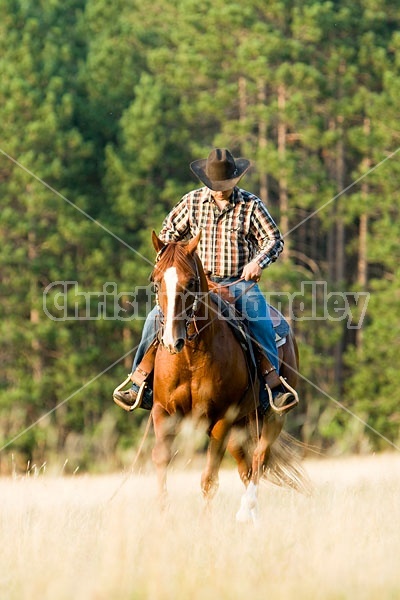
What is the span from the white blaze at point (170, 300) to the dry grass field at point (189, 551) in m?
0.98

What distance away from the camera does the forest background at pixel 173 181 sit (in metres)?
27.6

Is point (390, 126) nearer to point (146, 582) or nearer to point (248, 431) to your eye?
point (248, 431)

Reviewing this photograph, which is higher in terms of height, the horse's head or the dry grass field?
the horse's head

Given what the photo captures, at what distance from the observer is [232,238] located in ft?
29.3

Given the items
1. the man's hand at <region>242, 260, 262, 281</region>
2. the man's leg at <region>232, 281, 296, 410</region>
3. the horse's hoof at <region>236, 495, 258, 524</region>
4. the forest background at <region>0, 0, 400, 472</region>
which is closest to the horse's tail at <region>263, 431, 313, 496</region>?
the man's leg at <region>232, 281, 296, 410</region>

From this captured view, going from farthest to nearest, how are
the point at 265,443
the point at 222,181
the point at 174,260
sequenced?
the point at 265,443
the point at 222,181
the point at 174,260

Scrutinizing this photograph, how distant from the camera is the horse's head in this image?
24.4 ft

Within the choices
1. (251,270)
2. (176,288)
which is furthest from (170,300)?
(251,270)

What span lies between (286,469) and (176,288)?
9.73 ft

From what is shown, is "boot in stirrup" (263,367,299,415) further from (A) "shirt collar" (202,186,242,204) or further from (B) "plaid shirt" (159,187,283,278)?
(A) "shirt collar" (202,186,242,204)

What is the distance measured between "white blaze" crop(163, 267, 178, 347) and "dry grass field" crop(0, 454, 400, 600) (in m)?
0.98

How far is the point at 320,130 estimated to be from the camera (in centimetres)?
2898

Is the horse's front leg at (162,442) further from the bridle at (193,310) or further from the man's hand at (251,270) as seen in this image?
the man's hand at (251,270)

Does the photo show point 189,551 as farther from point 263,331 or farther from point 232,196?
point 232,196
